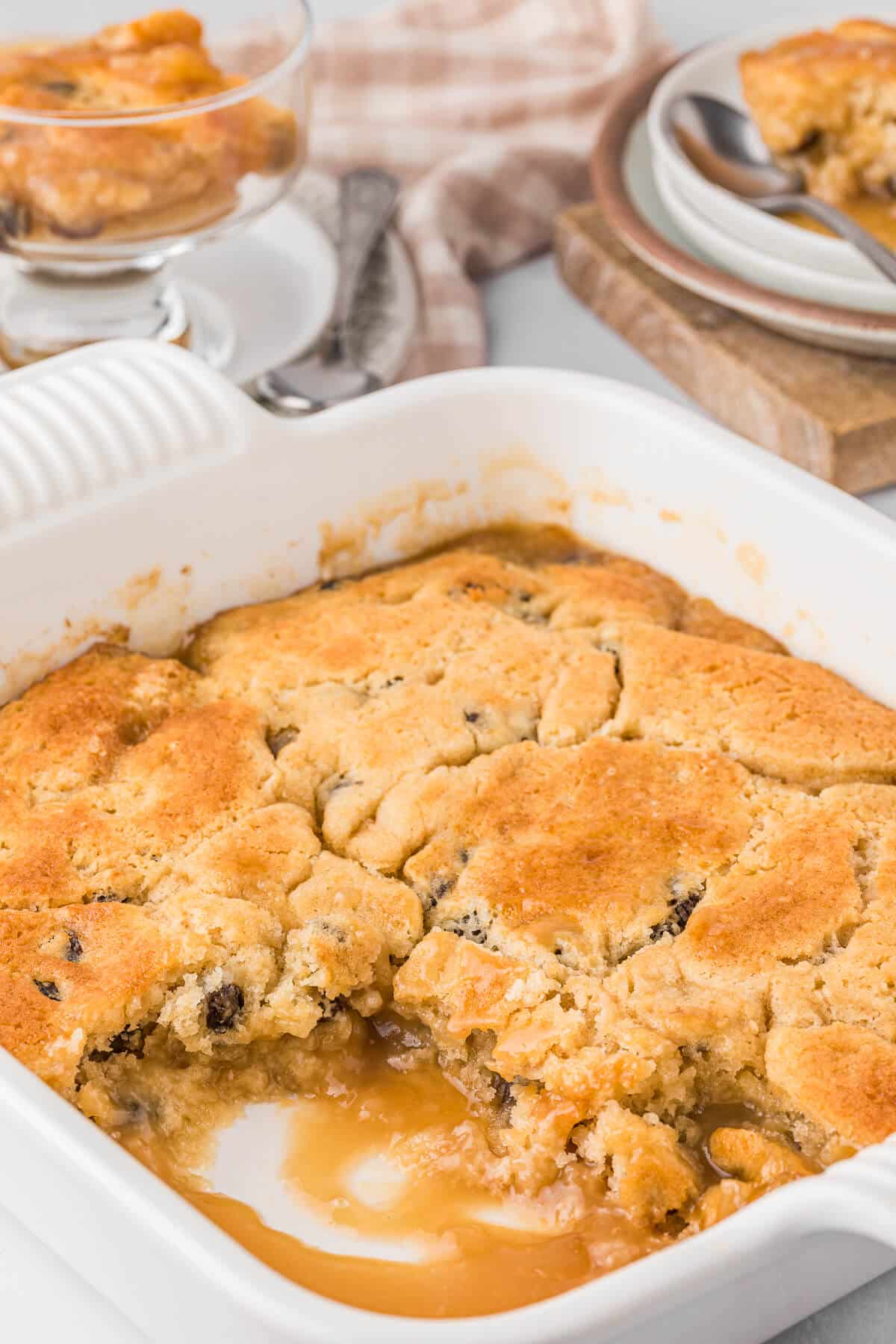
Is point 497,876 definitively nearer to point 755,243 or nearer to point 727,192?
point 755,243

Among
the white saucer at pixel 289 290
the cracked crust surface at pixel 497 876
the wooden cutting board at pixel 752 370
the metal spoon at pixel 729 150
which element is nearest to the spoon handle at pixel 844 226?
the metal spoon at pixel 729 150

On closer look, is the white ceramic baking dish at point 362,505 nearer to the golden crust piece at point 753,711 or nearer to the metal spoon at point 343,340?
the golden crust piece at point 753,711

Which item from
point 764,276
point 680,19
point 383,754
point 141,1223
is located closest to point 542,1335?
point 141,1223

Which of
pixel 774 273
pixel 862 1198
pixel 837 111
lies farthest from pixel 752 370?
pixel 862 1198

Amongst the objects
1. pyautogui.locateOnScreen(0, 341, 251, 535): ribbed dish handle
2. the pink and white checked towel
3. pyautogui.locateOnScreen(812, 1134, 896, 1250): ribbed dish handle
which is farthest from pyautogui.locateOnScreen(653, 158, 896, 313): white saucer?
pyautogui.locateOnScreen(812, 1134, 896, 1250): ribbed dish handle

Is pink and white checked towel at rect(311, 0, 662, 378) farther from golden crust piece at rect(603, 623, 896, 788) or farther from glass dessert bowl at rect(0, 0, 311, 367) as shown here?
golden crust piece at rect(603, 623, 896, 788)

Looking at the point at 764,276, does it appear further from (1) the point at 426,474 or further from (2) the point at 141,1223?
(2) the point at 141,1223
